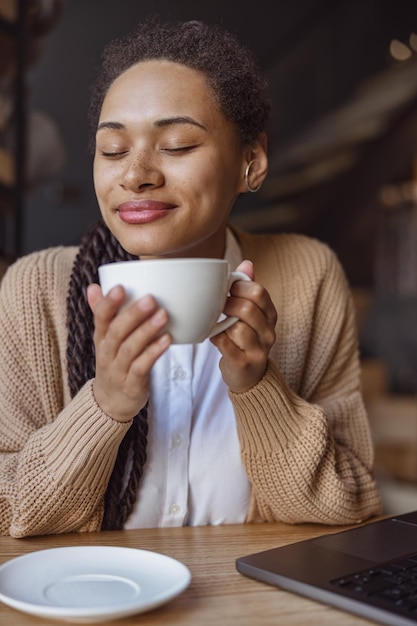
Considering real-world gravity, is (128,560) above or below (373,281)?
below

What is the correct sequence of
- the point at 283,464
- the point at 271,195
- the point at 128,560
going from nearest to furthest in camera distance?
the point at 128,560
the point at 283,464
the point at 271,195

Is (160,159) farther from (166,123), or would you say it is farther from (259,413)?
(259,413)

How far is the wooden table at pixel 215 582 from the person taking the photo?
632 millimetres

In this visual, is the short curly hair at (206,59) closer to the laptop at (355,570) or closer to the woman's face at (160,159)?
the woman's face at (160,159)

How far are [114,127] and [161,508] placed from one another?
1.73 ft

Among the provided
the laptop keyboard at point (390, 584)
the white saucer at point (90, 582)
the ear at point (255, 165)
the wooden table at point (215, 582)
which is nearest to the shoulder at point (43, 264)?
the ear at point (255, 165)

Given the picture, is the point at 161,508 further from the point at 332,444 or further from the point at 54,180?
the point at 54,180

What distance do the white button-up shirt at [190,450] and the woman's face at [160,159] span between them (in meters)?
0.20

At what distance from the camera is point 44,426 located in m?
1.01

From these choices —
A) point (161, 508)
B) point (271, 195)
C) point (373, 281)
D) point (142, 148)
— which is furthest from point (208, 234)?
point (373, 281)

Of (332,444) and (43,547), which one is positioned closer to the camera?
(43,547)

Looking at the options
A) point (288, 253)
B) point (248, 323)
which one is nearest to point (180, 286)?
point (248, 323)

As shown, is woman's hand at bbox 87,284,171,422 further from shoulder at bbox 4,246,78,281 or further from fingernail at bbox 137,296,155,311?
shoulder at bbox 4,246,78,281

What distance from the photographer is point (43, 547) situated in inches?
34.5
